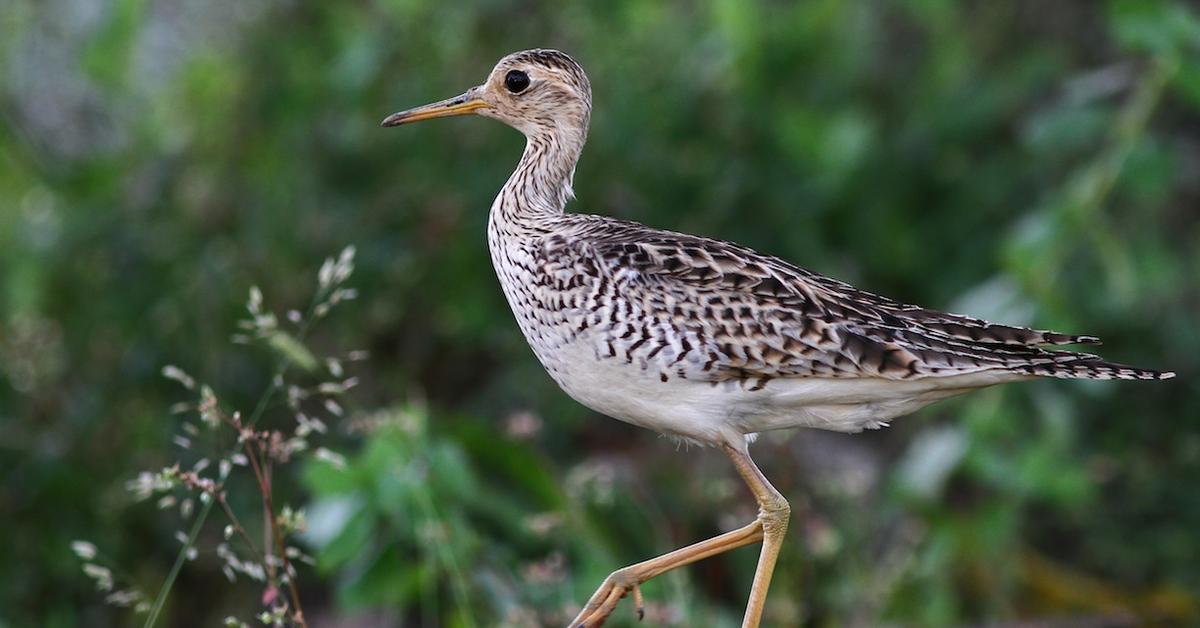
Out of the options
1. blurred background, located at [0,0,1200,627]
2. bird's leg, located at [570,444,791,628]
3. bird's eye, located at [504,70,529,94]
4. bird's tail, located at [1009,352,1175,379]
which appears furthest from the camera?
blurred background, located at [0,0,1200,627]

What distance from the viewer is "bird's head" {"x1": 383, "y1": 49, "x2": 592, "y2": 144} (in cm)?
436

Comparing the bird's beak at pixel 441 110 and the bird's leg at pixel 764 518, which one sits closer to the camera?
the bird's leg at pixel 764 518

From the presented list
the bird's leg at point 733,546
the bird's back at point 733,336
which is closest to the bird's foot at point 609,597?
the bird's leg at point 733,546

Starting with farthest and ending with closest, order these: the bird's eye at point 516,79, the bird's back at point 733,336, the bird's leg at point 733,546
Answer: the bird's eye at point 516,79 → the bird's leg at point 733,546 → the bird's back at point 733,336

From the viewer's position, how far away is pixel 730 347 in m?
3.81

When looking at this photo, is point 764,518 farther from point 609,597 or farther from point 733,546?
point 609,597

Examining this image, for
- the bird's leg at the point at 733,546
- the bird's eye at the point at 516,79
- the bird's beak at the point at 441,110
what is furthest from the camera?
the bird's eye at the point at 516,79

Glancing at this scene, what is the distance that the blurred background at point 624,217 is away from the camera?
714 centimetres

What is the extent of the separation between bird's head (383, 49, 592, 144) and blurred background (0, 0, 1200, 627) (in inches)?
99.0

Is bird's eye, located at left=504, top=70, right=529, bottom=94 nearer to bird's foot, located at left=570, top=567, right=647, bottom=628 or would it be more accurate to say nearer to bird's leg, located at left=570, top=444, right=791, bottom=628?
bird's leg, located at left=570, top=444, right=791, bottom=628

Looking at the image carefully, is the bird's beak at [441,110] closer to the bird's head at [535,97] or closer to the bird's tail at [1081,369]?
the bird's head at [535,97]

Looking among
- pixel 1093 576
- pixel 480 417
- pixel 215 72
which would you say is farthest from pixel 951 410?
pixel 215 72

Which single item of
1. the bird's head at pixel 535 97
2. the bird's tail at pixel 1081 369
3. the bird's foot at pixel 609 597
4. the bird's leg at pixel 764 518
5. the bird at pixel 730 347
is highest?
the bird's head at pixel 535 97

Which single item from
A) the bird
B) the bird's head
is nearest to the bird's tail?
the bird
